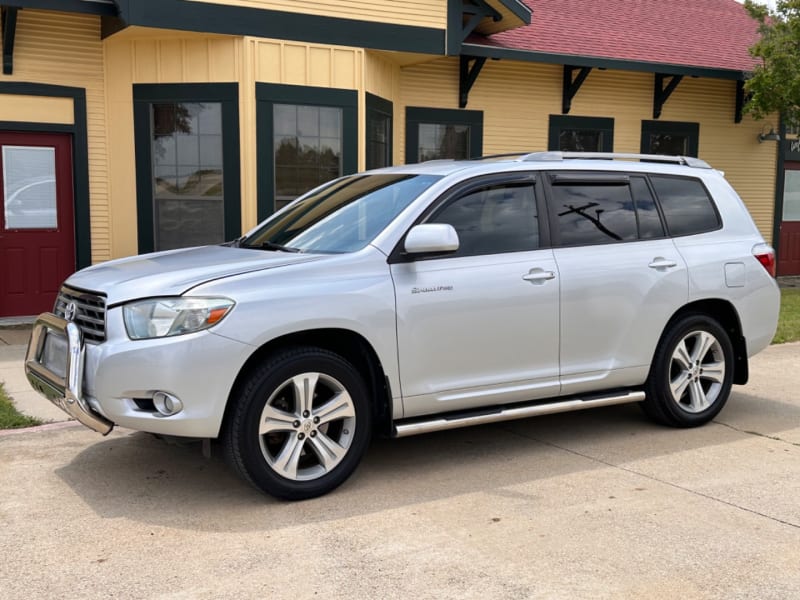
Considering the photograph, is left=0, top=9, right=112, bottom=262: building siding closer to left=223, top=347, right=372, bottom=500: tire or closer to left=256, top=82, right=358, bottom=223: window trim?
left=256, top=82, right=358, bottom=223: window trim

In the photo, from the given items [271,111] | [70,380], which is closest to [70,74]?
[271,111]

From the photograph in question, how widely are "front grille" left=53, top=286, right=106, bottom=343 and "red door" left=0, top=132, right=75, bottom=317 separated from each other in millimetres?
6587

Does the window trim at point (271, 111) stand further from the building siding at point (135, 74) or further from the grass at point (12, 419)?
the grass at point (12, 419)

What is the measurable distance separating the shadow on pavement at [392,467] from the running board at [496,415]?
30cm

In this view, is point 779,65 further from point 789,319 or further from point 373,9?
point 373,9

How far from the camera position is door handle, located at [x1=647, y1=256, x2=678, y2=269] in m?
5.89

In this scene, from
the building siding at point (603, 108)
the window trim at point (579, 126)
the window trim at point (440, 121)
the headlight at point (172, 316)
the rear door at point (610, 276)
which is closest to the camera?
the headlight at point (172, 316)

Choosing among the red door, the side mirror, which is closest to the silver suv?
the side mirror

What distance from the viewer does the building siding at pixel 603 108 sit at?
13.9m

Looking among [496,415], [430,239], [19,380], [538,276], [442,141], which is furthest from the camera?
[442,141]

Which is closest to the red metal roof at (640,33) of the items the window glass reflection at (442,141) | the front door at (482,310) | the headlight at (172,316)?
the window glass reflection at (442,141)

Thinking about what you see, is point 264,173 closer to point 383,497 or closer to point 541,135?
point 541,135

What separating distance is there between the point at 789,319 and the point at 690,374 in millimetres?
6214

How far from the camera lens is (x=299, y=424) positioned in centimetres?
466
